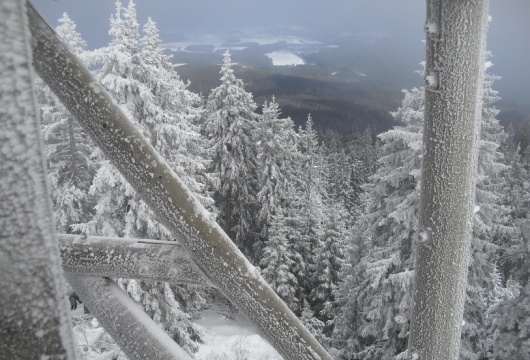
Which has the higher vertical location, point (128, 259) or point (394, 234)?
point (128, 259)

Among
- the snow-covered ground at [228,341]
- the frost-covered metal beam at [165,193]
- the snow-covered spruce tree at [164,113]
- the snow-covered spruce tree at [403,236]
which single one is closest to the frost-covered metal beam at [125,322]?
the frost-covered metal beam at [165,193]

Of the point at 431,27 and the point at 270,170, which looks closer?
the point at 431,27

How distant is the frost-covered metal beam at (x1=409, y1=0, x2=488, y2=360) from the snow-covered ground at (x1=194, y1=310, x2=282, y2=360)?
1358 centimetres

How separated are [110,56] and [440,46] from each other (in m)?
12.1

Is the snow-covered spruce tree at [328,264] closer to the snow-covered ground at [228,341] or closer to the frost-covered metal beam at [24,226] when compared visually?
the snow-covered ground at [228,341]

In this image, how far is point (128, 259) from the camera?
1.46 m

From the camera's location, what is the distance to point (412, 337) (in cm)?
125

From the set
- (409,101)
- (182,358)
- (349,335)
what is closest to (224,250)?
(182,358)

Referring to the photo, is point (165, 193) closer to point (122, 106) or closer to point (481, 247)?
point (122, 106)

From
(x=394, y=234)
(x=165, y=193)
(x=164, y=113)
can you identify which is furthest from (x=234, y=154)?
(x=165, y=193)

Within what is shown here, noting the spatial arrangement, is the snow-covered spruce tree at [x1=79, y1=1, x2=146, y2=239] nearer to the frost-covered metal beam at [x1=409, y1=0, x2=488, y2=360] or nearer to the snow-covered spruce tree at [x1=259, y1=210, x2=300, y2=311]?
Result: the snow-covered spruce tree at [x1=259, y1=210, x2=300, y2=311]

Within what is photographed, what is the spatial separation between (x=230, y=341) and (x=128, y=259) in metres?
18.4

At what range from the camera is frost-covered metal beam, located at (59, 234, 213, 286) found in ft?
4.62

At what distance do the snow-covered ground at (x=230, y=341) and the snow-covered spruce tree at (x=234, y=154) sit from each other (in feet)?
15.1
